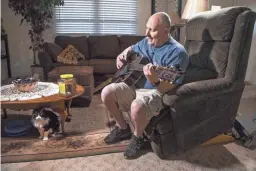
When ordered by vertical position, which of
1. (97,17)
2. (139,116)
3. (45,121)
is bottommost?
(45,121)

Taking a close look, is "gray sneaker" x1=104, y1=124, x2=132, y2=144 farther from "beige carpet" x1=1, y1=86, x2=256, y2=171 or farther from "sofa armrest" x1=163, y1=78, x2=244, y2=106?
"sofa armrest" x1=163, y1=78, x2=244, y2=106

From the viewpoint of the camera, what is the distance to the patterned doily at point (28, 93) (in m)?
1.85

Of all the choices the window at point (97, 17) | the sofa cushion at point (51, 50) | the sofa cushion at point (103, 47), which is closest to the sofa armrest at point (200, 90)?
the sofa cushion at point (51, 50)

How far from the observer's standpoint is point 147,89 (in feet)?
5.94

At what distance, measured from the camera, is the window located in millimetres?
4277

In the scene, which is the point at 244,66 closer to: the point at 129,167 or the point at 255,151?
the point at 255,151

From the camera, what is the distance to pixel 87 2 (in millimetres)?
4293

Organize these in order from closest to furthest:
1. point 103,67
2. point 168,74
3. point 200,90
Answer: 1. point 168,74
2. point 200,90
3. point 103,67

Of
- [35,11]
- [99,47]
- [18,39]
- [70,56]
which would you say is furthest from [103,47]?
[18,39]

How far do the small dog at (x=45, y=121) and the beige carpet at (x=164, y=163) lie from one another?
0.33 metres

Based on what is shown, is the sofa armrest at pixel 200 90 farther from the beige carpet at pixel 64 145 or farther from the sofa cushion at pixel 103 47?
the sofa cushion at pixel 103 47

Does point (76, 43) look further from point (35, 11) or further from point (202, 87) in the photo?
point (202, 87)

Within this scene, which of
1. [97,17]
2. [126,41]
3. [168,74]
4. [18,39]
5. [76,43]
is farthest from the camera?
[97,17]

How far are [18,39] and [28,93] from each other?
270 centimetres
